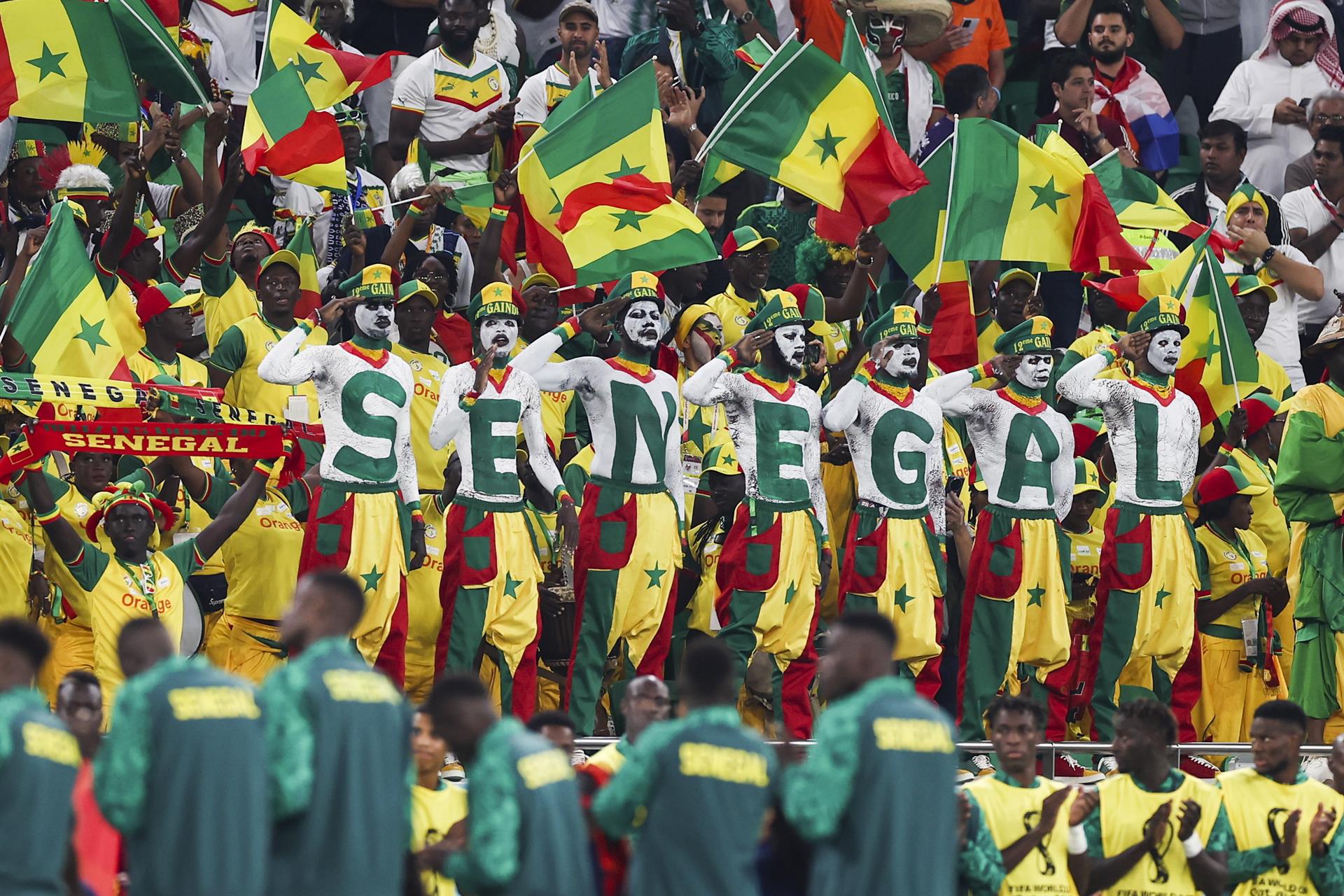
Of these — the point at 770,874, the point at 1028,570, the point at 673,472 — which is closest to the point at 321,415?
the point at 673,472

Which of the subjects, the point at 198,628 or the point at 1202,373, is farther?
the point at 1202,373

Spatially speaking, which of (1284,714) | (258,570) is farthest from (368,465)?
(1284,714)

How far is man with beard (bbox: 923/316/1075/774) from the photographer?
13.5 metres

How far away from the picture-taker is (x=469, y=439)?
13.0m

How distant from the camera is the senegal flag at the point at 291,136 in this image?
14.3m

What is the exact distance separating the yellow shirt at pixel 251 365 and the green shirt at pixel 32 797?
6347 millimetres

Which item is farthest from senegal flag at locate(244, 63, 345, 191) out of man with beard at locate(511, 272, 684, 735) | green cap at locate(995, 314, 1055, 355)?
green cap at locate(995, 314, 1055, 355)

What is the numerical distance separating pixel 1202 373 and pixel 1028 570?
2289 millimetres

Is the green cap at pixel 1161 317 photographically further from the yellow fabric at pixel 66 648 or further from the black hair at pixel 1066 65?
the yellow fabric at pixel 66 648

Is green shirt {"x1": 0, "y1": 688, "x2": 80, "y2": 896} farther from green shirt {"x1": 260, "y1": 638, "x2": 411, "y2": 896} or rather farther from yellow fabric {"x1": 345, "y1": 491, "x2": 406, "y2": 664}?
yellow fabric {"x1": 345, "y1": 491, "x2": 406, "y2": 664}

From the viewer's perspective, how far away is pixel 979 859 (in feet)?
30.5

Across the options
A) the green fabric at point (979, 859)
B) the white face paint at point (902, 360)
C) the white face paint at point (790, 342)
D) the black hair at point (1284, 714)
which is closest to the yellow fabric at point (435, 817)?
the green fabric at point (979, 859)

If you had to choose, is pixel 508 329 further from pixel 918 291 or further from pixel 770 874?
pixel 770 874

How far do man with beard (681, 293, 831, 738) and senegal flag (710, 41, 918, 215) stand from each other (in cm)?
90
